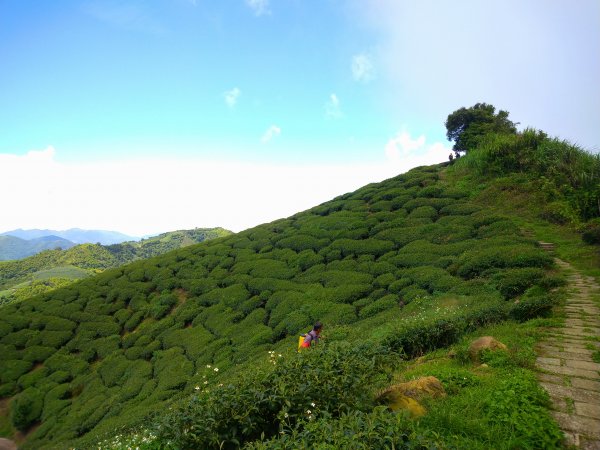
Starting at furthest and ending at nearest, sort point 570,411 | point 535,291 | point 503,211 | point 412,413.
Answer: point 503,211, point 535,291, point 412,413, point 570,411

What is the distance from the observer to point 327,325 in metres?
11.9

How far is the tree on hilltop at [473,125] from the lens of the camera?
29234 mm

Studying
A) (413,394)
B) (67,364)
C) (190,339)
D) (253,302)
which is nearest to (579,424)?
(413,394)

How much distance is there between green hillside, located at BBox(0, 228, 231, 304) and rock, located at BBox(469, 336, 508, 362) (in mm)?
54459

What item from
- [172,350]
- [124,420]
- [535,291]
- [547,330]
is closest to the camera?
[547,330]

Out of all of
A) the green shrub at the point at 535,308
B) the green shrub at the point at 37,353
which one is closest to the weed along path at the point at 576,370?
the green shrub at the point at 535,308

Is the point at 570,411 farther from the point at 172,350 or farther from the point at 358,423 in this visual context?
the point at 172,350

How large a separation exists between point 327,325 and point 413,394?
7.27 meters

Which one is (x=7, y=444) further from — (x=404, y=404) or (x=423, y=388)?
(x=423, y=388)

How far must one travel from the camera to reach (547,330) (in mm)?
6609

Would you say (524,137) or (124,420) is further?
(524,137)

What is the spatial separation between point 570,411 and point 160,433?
16.3 ft

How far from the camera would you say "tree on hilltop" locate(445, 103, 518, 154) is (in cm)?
2923

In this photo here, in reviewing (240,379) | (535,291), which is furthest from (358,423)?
(535,291)
